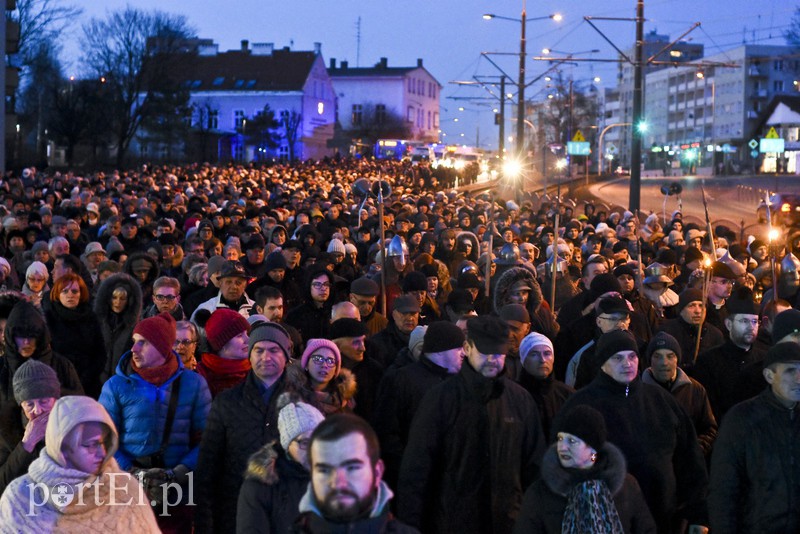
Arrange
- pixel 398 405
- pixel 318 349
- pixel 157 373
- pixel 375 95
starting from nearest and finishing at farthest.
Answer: pixel 318 349
pixel 157 373
pixel 398 405
pixel 375 95

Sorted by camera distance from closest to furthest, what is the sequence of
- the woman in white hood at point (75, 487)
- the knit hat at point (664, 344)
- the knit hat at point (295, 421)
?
the woman in white hood at point (75, 487) → the knit hat at point (295, 421) → the knit hat at point (664, 344)

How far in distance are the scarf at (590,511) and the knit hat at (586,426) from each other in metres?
0.17

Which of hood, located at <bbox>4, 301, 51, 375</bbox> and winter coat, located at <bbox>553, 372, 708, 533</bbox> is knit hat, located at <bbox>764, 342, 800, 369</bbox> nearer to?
winter coat, located at <bbox>553, 372, 708, 533</bbox>

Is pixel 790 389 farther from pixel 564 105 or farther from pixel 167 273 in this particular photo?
pixel 564 105

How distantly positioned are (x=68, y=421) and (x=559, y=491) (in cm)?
199

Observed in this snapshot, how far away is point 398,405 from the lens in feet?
22.9

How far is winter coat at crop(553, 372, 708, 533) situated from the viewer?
254 inches

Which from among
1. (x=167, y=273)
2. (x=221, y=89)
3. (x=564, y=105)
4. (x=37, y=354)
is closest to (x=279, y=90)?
(x=221, y=89)

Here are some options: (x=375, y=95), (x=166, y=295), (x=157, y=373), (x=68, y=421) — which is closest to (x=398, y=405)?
(x=157, y=373)

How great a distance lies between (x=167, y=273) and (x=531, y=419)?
26.1 ft

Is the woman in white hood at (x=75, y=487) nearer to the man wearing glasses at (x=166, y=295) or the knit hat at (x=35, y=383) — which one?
the knit hat at (x=35, y=383)

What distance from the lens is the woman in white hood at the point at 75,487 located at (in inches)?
177

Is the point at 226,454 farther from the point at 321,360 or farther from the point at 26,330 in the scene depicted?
the point at 26,330

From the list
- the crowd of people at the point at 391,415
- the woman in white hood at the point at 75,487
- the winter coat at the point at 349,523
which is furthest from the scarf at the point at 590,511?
the woman in white hood at the point at 75,487
